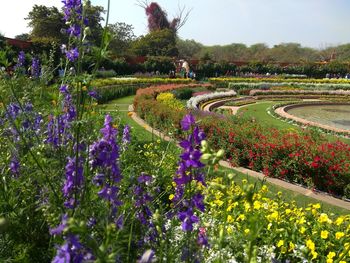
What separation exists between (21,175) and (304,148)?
529 centimetres

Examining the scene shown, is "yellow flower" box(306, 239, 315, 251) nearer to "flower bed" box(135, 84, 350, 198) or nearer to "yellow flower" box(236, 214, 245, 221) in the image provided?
"yellow flower" box(236, 214, 245, 221)

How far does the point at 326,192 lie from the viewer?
630cm

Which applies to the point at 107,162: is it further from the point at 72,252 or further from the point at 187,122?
the point at 72,252

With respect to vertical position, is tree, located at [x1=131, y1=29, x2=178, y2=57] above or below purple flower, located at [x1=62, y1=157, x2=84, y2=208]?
above

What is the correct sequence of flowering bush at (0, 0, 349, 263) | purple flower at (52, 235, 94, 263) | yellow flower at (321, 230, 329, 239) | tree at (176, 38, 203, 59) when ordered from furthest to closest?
tree at (176, 38, 203, 59)
yellow flower at (321, 230, 329, 239)
flowering bush at (0, 0, 349, 263)
purple flower at (52, 235, 94, 263)

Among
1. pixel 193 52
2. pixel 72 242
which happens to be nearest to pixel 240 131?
pixel 72 242

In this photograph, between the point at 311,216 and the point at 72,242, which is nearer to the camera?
the point at 72,242

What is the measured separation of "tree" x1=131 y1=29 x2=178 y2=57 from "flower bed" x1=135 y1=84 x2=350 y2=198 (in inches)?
1582

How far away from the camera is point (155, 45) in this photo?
48.6 meters

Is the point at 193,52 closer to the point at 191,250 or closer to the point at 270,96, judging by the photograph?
the point at 270,96

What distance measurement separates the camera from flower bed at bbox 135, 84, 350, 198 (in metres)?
6.25

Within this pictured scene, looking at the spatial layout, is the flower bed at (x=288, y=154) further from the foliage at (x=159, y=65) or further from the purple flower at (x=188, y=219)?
the foliage at (x=159, y=65)

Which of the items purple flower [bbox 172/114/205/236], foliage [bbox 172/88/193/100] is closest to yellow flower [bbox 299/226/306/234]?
purple flower [bbox 172/114/205/236]

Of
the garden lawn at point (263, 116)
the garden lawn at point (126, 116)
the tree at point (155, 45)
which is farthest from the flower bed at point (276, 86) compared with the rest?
the tree at point (155, 45)
